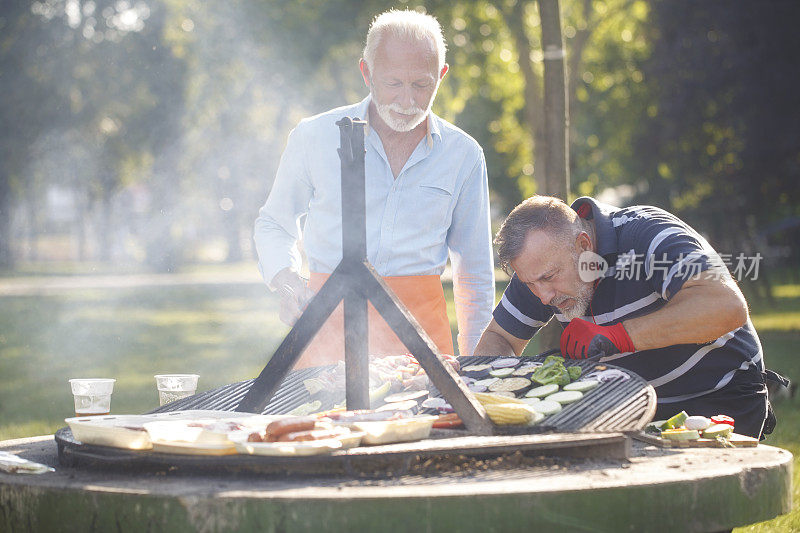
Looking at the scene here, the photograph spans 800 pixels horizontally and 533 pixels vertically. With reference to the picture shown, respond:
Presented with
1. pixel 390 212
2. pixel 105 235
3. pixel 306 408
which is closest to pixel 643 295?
pixel 390 212

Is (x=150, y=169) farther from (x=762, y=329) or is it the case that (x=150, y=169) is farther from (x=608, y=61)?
(x=762, y=329)

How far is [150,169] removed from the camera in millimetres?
39531

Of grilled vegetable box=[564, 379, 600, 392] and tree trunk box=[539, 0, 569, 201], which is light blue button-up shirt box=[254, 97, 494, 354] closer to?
grilled vegetable box=[564, 379, 600, 392]

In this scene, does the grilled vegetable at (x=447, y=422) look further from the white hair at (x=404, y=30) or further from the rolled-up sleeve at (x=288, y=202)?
the white hair at (x=404, y=30)

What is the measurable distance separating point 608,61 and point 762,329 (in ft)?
42.5

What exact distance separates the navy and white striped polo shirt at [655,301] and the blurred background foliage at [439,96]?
1365 cm

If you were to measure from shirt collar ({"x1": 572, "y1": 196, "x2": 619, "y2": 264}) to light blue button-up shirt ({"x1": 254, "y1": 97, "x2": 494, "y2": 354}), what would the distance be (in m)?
0.61

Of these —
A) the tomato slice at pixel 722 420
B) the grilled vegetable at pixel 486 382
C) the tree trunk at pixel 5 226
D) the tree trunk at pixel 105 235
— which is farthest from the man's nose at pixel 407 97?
the tree trunk at pixel 105 235

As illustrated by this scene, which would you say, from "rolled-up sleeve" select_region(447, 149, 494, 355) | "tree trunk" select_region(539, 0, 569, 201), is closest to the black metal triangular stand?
"rolled-up sleeve" select_region(447, 149, 494, 355)

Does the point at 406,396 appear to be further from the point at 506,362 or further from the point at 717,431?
the point at 717,431

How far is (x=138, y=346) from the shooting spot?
1426 cm

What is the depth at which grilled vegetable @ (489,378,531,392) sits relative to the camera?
3512 millimetres

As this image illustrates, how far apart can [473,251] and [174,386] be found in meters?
1.46

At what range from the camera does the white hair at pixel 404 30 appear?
12.4 feet
